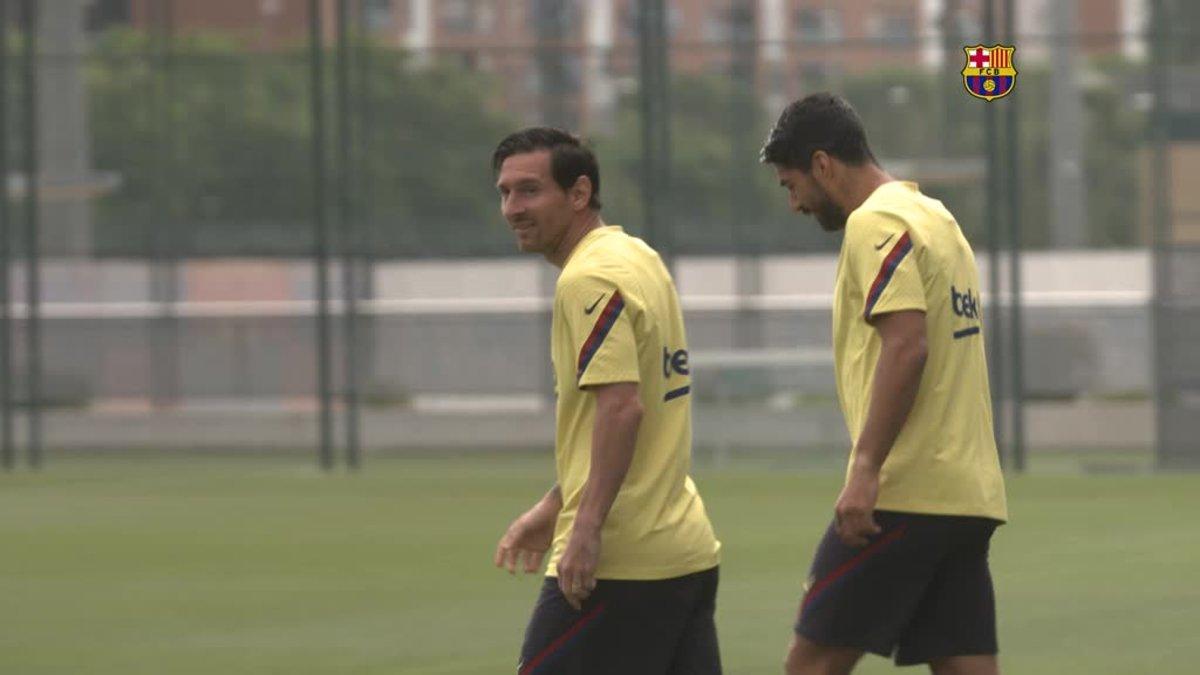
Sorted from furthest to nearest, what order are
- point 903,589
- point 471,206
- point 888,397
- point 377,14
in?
point 377,14, point 471,206, point 903,589, point 888,397

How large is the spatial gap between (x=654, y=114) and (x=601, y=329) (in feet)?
49.7

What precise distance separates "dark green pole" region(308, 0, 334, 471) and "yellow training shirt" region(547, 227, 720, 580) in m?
15.1

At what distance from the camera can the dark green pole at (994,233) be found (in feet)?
62.5

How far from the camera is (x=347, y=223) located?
20.3 metres

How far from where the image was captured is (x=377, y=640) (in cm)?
955

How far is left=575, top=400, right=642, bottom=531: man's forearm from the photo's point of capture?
15.7 feet

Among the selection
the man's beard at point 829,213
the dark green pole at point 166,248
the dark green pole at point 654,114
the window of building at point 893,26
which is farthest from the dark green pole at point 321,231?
the man's beard at point 829,213

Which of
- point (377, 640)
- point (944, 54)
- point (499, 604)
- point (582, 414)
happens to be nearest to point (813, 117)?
point (582, 414)

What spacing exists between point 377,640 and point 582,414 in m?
4.80

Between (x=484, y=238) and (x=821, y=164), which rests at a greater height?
(x=821, y=164)

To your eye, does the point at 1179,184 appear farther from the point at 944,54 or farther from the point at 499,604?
the point at 499,604

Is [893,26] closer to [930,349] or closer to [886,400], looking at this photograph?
[930,349]

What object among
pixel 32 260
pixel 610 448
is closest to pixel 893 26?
pixel 32 260

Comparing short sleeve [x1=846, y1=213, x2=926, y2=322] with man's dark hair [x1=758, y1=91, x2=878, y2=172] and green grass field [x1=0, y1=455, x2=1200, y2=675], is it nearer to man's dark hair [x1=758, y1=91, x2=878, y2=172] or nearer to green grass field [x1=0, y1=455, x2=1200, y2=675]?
man's dark hair [x1=758, y1=91, x2=878, y2=172]
